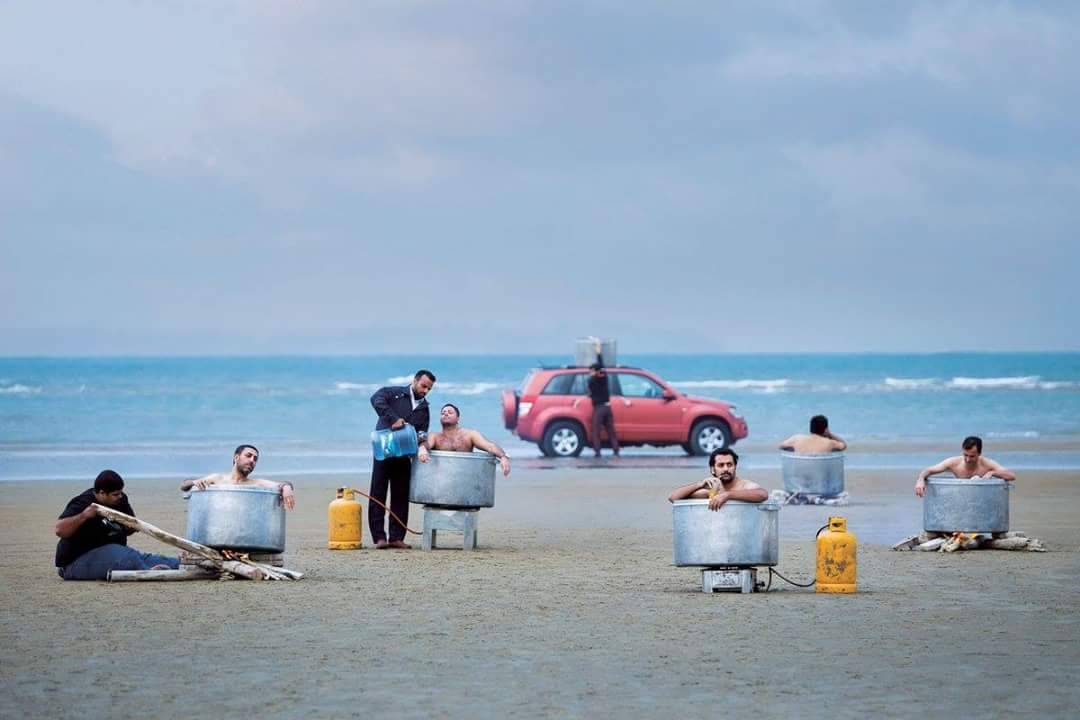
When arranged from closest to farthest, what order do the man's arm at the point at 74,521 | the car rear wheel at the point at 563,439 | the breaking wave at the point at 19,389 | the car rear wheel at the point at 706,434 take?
the man's arm at the point at 74,521, the car rear wheel at the point at 563,439, the car rear wheel at the point at 706,434, the breaking wave at the point at 19,389

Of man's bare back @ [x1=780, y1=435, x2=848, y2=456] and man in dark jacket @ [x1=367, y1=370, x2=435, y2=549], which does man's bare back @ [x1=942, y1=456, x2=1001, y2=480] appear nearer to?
man's bare back @ [x1=780, y1=435, x2=848, y2=456]

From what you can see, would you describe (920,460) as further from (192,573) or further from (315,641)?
(315,641)

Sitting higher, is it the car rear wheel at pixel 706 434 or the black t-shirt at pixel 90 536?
the car rear wheel at pixel 706 434

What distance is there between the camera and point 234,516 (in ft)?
48.8

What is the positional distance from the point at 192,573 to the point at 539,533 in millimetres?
6060

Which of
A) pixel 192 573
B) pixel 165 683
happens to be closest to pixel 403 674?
pixel 165 683

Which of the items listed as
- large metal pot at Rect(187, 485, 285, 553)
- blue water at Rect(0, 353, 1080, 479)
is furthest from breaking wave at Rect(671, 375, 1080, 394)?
large metal pot at Rect(187, 485, 285, 553)

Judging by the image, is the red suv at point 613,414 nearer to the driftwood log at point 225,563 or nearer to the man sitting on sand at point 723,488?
the driftwood log at point 225,563

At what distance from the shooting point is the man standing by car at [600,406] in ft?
111

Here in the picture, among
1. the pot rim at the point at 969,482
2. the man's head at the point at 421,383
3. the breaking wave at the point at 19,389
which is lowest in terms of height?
the pot rim at the point at 969,482

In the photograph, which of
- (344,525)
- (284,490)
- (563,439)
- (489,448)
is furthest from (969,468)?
(563,439)

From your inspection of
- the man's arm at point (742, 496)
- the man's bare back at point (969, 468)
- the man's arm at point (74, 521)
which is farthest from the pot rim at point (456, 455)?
the man's bare back at point (969, 468)

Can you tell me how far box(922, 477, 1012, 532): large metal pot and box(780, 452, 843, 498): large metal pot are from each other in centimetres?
540

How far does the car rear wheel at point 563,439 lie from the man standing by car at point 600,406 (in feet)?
1.29
